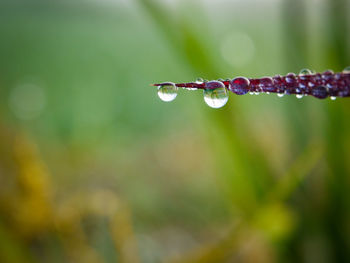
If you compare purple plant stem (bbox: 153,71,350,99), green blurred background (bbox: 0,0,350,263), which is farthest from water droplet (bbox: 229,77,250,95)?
green blurred background (bbox: 0,0,350,263)

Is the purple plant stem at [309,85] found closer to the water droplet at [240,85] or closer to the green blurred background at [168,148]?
the water droplet at [240,85]

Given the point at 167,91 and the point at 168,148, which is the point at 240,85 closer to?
the point at 167,91

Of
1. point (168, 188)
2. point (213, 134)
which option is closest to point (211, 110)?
point (213, 134)

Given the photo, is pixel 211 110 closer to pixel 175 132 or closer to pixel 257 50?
pixel 175 132

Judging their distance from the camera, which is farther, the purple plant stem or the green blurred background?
the green blurred background

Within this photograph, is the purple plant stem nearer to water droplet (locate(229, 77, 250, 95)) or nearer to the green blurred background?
water droplet (locate(229, 77, 250, 95))

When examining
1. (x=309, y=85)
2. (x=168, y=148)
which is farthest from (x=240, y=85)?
(x=168, y=148)
